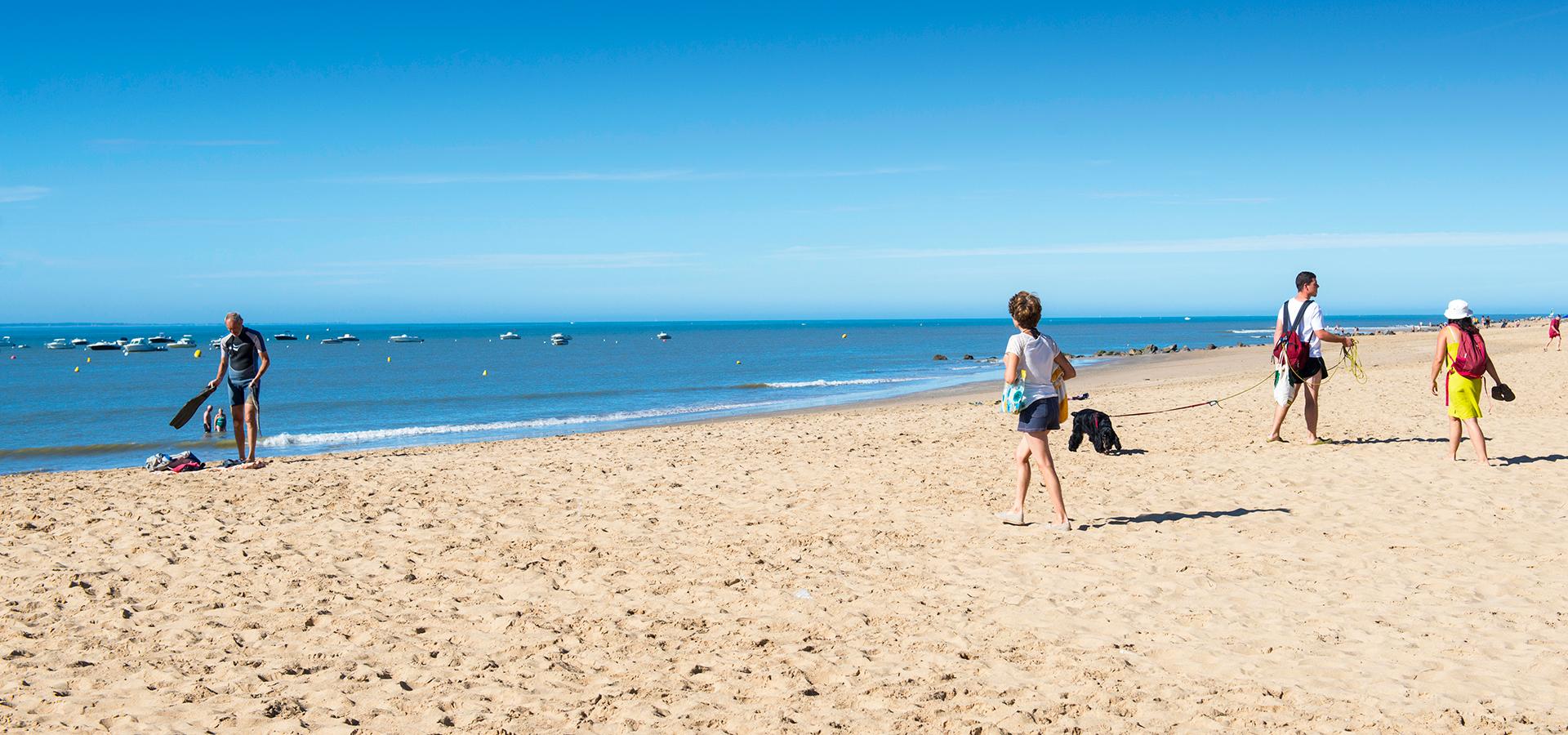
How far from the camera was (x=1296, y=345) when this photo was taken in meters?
10.5

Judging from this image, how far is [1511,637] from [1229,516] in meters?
2.86

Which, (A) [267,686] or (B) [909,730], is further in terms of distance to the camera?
(A) [267,686]

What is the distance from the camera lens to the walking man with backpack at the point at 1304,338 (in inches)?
411

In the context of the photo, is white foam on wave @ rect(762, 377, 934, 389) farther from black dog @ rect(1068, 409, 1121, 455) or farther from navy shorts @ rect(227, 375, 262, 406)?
navy shorts @ rect(227, 375, 262, 406)

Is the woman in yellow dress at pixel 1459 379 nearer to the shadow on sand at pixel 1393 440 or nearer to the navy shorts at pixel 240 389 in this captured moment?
the shadow on sand at pixel 1393 440

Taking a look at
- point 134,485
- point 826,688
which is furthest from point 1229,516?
point 134,485

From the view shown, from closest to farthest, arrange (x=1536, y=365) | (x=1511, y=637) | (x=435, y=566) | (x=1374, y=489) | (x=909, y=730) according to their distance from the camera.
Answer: (x=909, y=730), (x=1511, y=637), (x=435, y=566), (x=1374, y=489), (x=1536, y=365)

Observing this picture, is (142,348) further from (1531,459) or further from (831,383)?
(1531,459)

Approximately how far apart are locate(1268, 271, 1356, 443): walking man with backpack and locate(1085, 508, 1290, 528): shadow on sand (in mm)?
3244

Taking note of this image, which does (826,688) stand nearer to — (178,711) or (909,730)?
(909,730)

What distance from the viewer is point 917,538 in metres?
7.28

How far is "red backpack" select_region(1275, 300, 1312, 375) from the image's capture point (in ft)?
34.5

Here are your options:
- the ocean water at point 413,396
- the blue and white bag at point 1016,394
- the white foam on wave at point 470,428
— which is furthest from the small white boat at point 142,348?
the blue and white bag at point 1016,394

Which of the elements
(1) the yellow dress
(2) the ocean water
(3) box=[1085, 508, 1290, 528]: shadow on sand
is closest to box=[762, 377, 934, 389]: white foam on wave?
(2) the ocean water
